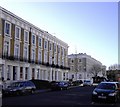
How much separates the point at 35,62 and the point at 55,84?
425 inches

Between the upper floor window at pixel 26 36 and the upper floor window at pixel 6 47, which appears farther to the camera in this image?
the upper floor window at pixel 26 36

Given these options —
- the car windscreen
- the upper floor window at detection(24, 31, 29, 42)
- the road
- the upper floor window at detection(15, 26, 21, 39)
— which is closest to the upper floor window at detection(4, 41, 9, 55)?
the upper floor window at detection(15, 26, 21, 39)

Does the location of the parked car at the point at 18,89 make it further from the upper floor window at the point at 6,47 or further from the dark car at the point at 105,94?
the upper floor window at the point at 6,47

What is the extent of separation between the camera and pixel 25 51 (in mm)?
48094

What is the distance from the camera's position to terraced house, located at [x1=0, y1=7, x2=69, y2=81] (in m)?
40.1

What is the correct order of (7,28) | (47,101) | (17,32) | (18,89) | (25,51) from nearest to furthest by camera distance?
1. (47,101)
2. (18,89)
3. (7,28)
4. (17,32)
5. (25,51)

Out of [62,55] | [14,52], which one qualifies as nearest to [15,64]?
[14,52]

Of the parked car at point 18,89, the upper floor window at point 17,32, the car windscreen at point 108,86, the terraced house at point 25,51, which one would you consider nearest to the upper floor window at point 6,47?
the terraced house at point 25,51

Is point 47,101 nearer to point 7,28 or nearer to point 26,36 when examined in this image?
point 7,28

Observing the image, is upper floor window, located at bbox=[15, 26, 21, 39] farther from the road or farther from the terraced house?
the road

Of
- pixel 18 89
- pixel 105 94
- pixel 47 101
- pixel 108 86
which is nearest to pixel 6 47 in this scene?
pixel 18 89

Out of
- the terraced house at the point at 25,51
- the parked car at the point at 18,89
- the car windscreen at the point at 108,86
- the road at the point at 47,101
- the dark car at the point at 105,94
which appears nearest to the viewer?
the road at the point at 47,101

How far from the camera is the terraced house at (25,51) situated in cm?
4012

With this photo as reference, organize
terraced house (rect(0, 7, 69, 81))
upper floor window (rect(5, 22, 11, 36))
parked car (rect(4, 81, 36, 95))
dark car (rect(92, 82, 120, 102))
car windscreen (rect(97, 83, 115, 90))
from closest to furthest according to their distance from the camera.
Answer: dark car (rect(92, 82, 120, 102))
car windscreen (rect(97, 83, 115, 90))
parked car (rect(4, 81, 36, 95))
terraced house (rect(0, 7, 69, 81))
upper floor window (rect(5, 22, 11, 36))
